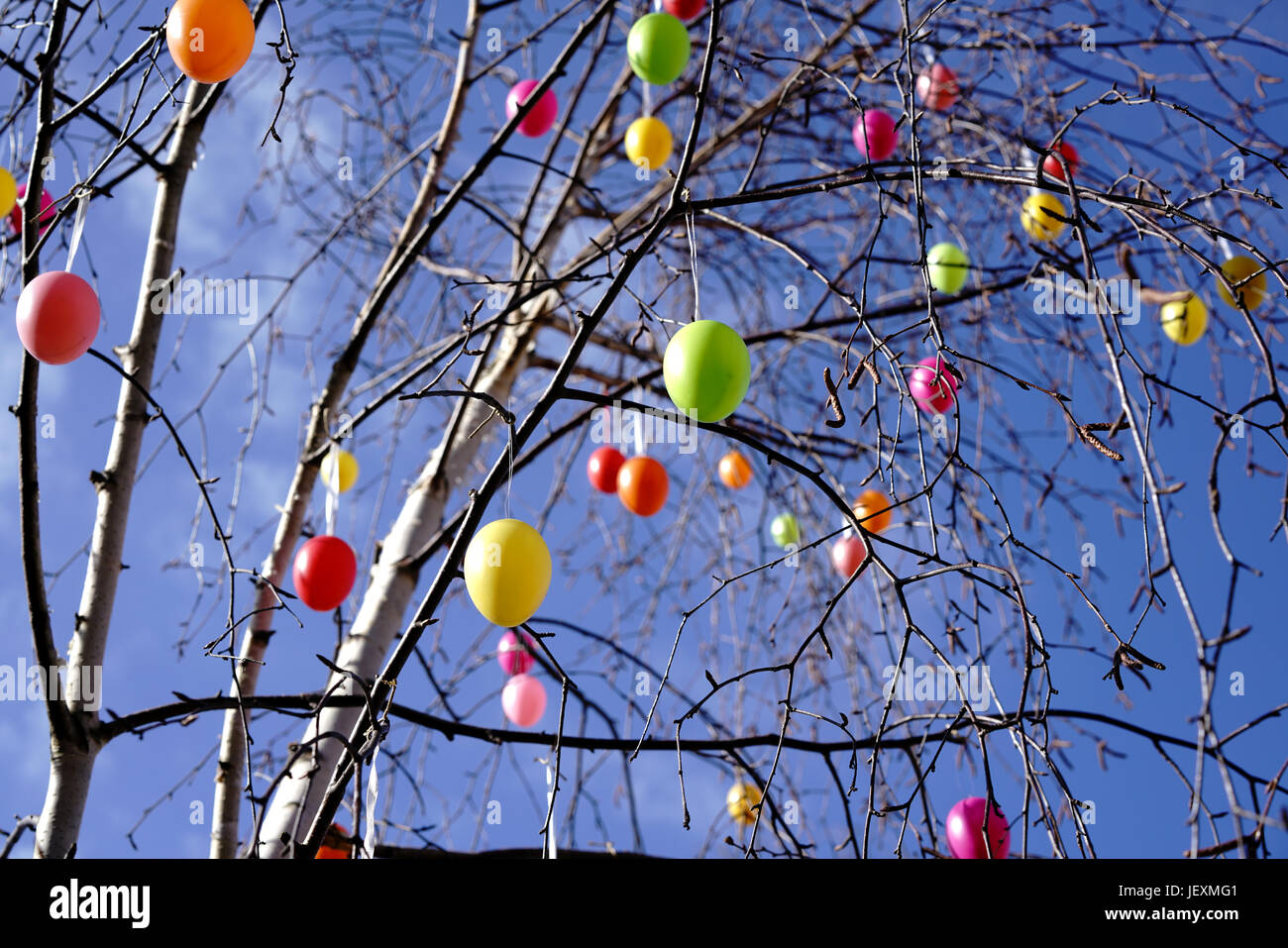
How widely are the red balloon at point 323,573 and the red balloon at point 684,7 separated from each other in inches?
75.6

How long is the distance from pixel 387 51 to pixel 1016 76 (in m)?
2.17

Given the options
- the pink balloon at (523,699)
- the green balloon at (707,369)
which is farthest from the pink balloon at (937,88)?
the pink balloon at (523,699)

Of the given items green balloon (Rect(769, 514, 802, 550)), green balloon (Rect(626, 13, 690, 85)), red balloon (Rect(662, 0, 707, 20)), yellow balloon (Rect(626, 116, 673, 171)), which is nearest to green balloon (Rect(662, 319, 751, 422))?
green balloon (Rect(626, 13, 690, 85))

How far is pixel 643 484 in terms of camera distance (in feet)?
9.21

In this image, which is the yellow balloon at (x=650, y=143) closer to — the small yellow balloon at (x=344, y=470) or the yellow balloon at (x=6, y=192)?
the small yellow balloon at (x=344, y=470)

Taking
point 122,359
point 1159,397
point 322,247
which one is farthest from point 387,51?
point 1159,397

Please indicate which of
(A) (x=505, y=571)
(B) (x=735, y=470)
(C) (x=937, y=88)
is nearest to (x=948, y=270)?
(C) (x=937, y=88)

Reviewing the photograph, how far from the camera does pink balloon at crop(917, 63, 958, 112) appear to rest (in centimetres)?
299

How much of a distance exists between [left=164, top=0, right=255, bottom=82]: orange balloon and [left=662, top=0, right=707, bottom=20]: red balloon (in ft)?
5.38

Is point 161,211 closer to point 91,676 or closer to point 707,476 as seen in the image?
point 91,676

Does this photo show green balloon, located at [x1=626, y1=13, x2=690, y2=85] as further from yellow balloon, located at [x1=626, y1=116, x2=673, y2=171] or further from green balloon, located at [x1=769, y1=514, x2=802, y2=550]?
green balloon, located at [x1=769, y1=514, x2=802, y2=550]

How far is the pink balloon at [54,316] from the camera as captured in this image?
1700 mm

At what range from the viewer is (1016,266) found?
3.00 meters

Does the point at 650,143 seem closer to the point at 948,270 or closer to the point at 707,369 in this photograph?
the point at 948,270
